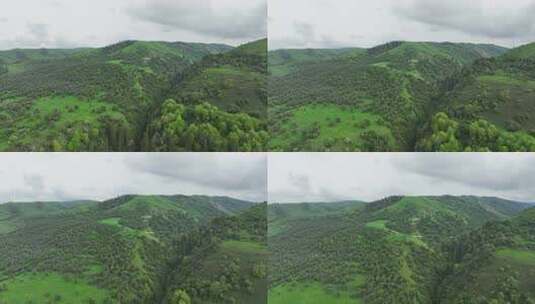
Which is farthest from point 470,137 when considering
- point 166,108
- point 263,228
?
point 166,108

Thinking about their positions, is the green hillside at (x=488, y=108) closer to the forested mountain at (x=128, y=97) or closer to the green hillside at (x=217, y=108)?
the green hillside at (x=217, y=108)

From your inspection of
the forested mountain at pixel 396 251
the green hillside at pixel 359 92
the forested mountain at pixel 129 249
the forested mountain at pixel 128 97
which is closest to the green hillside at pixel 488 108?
the green hillside at pixel 359 92

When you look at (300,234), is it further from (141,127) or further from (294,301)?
(141,127)

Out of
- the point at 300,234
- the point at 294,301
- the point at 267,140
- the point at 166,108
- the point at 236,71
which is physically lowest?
the point at 294,301

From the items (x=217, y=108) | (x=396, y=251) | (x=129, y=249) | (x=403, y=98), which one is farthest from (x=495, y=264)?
(x=129, y=249)

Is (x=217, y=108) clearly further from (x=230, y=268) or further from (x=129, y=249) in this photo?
(x=129, y=249)
